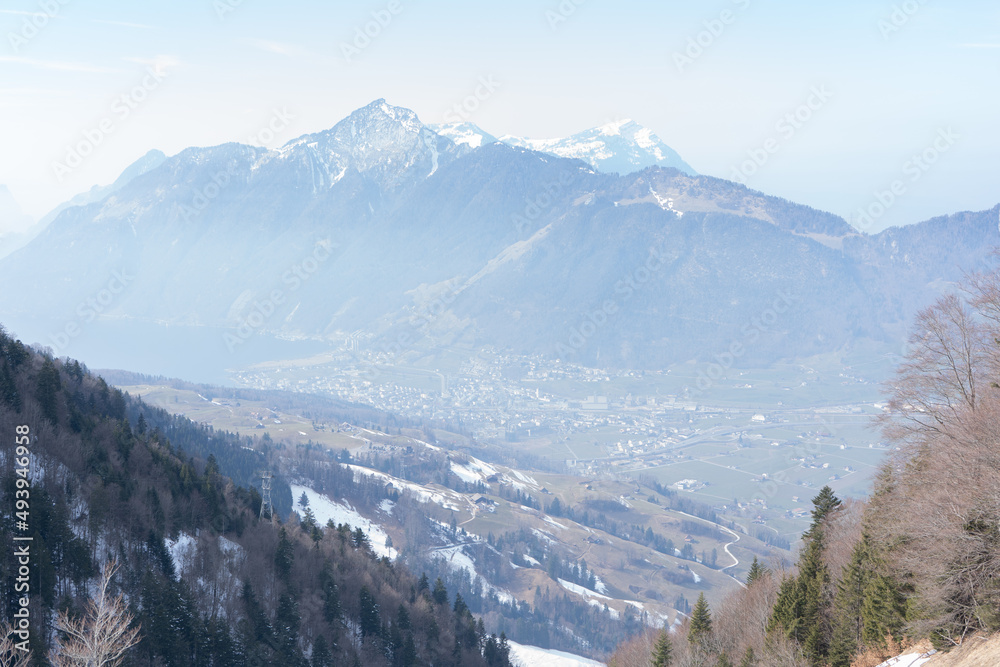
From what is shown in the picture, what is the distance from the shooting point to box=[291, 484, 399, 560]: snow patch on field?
364 ft

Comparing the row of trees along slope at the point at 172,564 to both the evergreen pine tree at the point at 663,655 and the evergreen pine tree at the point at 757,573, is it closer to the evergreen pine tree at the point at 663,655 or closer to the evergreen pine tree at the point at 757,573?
the evergreen pine tree at the point at 663,655

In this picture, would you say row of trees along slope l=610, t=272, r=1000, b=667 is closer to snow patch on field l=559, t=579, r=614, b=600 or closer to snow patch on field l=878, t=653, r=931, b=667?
snow patch on field l=878, t=653, r=931, b=667

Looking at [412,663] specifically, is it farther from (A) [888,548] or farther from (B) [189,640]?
(A) [888,548]

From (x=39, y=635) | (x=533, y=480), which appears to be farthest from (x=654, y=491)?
(x=39, y=635)

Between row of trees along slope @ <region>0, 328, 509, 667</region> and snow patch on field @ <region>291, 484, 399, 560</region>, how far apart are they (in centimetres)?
5161

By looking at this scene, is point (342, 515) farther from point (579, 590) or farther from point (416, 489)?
point (579, 590)

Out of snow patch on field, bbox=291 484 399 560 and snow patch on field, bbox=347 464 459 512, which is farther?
snow patch on field, bbox=347 464 459 512

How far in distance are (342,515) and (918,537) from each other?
105 meters

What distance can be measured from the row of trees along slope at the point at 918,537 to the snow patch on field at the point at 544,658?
180 feet

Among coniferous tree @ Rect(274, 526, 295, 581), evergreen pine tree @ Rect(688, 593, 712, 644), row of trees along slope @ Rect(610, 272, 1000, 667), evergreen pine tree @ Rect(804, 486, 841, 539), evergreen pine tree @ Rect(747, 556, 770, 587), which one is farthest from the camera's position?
coniferous tree @ Rect(274, 526, 295, 581)

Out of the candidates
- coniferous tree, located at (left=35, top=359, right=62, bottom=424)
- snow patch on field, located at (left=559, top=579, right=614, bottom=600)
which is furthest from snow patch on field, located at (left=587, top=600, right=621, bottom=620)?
coniferous tree, located at (left=35, top=359, right=62, bottom=424)

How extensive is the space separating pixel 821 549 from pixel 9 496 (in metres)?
37.3

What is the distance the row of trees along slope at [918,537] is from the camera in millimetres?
20031

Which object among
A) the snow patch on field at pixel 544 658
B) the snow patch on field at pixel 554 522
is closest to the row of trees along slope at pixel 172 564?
the snow patch on field at pixel 544 658
